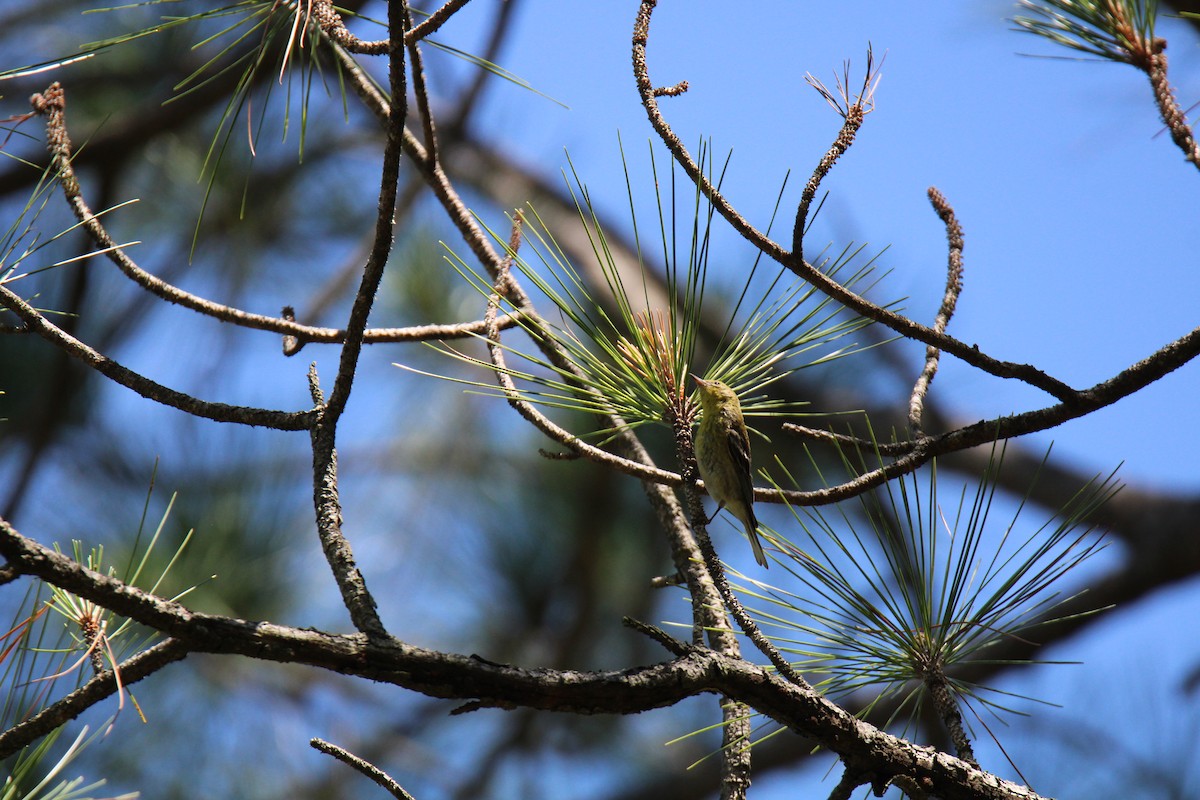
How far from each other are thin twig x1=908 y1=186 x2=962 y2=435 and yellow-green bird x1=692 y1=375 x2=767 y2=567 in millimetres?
239

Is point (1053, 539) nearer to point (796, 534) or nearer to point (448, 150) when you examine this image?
point (796, 534)

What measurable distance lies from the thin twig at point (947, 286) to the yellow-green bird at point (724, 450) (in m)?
0.24

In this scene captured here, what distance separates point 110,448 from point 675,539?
3322mm

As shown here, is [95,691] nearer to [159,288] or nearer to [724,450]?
[159,288]

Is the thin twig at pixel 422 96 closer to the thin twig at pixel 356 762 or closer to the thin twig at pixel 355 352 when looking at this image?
the thin twig at pixel 355 352

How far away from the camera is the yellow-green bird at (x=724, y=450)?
130cm

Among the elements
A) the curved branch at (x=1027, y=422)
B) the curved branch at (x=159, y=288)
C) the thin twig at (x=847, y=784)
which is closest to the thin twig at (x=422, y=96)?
the curved branch at (x=159, y=288)

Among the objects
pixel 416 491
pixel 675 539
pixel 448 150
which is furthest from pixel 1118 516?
pixel 416 491

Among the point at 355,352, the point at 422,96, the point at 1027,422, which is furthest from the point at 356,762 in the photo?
the point at 422,96

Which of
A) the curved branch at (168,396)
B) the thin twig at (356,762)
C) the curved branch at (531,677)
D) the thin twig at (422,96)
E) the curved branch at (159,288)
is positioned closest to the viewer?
the curved branch at (531,677)

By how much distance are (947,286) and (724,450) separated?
1.29ft

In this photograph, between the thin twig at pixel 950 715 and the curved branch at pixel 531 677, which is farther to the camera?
the thin twig at pixel 950 715

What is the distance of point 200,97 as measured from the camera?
9.49ft

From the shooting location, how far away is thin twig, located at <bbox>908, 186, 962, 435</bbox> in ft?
4.27
